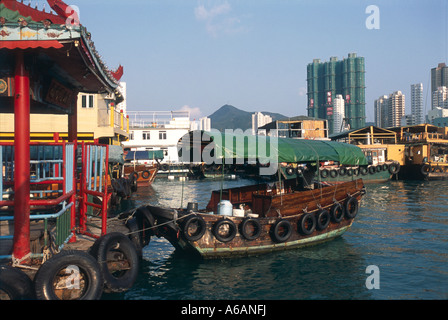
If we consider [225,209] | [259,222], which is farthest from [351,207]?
[225,209]

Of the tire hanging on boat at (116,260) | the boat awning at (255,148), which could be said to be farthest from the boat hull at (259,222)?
the tire hanging on boat at (116,260)

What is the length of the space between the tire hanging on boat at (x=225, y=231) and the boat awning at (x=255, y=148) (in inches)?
75.6

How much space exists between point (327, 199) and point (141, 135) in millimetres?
43633

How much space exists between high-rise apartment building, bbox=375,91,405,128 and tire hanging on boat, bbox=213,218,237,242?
147782 mm

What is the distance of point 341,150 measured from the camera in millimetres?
13617

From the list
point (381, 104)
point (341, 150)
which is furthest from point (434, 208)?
point (381, 104)

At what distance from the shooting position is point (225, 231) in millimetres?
10539

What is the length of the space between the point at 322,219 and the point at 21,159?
9223mm

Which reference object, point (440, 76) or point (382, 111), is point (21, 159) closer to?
point (382, 111)

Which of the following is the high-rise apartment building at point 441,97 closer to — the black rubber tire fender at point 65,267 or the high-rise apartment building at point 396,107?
the high-rise apartment building at point 396,107

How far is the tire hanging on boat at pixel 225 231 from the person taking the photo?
1027 centimetres

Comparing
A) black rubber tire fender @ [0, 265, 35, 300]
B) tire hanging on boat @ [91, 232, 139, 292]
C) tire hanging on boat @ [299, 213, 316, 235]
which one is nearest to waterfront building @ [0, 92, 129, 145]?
tire hanging on boat @ [299, 213, 316, 235]

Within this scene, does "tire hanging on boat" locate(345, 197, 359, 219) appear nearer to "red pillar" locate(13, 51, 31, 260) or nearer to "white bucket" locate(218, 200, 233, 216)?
"white bucket" locate(218, 200, 233, 216)
